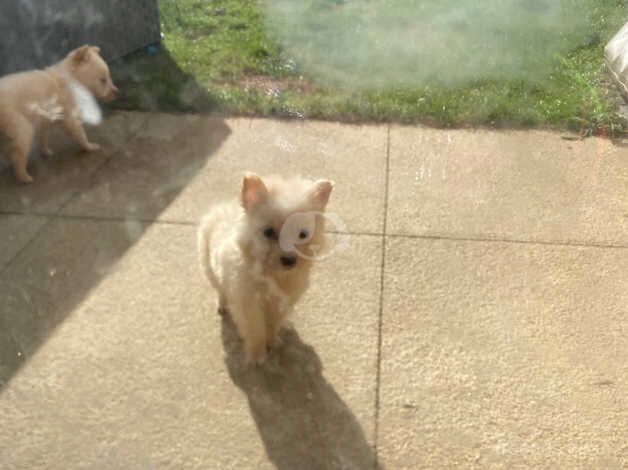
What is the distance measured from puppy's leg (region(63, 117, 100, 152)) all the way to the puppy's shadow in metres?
1.67

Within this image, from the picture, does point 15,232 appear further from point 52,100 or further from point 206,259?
point 206,259

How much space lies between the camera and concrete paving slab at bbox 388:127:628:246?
3.14m

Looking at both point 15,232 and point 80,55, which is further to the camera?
point 80,55

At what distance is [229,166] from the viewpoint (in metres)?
3.39

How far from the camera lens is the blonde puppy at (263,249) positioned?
80.7 inches

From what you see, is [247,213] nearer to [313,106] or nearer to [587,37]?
[313,106]

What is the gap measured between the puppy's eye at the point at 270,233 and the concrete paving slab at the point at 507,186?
114 centimetres

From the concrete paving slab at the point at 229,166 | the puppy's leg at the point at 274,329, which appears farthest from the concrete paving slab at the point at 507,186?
the puppy's leg at the point at 274,329

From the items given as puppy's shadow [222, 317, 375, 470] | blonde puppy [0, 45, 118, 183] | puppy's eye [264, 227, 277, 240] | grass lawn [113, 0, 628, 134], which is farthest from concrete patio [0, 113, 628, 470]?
puppy's eye [264, 227, 277, 240]

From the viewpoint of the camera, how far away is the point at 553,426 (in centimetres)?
222

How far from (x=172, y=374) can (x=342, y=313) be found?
2.36 feet

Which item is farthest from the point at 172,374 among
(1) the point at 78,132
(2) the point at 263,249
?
(1) the point at 78,132

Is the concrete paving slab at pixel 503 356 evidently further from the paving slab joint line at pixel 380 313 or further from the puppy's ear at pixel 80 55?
the puppy's ear at pixel 80 55

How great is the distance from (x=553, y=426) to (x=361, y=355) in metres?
0.72
